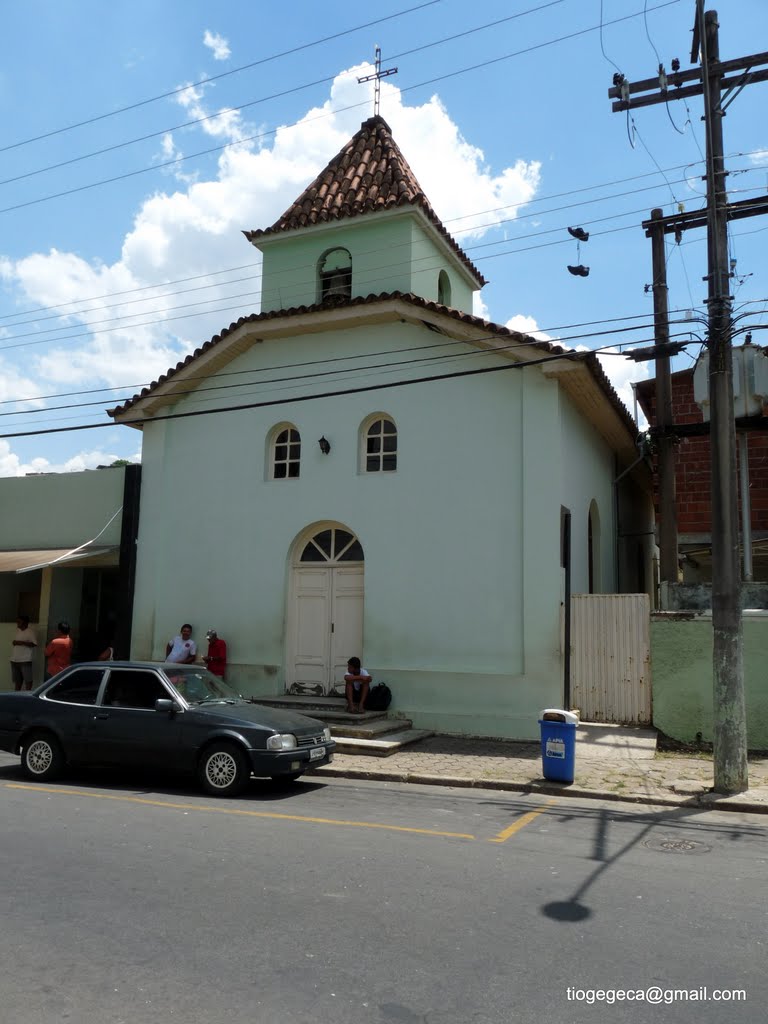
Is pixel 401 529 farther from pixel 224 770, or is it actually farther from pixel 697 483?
pixel 697 483

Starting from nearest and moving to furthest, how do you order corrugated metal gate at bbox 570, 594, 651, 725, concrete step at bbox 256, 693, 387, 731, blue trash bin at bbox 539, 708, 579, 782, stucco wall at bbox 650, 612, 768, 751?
blue trash bin at bbox 539, 708, 579, 782 → stucco wall at bbox 650, 612, 768, 751 → concrete step at bbox 256, 693, 387, 731 → corrugated metal gate at bbox 570, 594, 651, 725

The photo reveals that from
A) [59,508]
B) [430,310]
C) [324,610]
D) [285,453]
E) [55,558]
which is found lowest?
[324,610]

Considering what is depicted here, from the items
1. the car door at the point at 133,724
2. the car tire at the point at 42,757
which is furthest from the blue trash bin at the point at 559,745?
the car tire at the point at 42,757

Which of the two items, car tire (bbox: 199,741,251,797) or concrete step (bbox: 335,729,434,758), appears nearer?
car tire (bbox: 199,741,251,797)

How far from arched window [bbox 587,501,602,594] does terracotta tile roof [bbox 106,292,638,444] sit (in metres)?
1.97

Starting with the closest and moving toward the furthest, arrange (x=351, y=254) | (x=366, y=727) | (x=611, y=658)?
(x=366, y=727) → (x=611, y=658) → (x=351, y=254)

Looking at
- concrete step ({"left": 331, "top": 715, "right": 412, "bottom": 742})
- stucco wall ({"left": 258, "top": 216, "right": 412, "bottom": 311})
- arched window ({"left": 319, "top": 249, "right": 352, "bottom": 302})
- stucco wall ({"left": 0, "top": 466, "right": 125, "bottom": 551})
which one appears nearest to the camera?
concrete step ({"left": 331, "top": 715, "right": 412, "bottom": 742})

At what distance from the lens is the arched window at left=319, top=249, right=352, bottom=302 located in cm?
1647

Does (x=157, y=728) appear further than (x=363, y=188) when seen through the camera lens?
No

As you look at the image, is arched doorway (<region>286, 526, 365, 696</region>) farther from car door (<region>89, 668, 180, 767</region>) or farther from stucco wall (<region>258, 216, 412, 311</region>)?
car door (<region>89, 668, 180, 767</region>)

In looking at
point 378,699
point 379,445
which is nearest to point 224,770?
point 378,699

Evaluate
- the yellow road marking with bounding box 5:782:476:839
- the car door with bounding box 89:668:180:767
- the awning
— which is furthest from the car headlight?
the awning

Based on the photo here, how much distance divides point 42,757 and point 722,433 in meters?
8.84

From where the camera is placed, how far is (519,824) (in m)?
7.97
